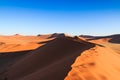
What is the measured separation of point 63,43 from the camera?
1527 cm

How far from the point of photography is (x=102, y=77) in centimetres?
636

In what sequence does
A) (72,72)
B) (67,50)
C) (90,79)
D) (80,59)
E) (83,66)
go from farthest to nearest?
(67,50) < (80,59) < (83,66) < (72,72) < (90,79)

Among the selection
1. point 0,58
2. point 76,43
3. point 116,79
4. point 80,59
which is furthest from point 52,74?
point 0,58

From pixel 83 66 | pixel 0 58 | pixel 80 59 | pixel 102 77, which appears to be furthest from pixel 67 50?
pixel 0 58

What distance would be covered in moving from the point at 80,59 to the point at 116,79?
1.91 m

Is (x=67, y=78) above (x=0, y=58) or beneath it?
above

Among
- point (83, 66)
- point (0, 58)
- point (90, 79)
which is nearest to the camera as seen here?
point (90, 79)

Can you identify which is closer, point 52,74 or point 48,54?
point 52,74

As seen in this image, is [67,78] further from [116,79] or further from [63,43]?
[63,43]

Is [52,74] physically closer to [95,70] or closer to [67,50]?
[95,70]

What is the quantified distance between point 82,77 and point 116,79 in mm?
1463

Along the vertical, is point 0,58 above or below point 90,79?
below

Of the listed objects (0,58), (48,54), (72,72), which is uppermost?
(72,72)

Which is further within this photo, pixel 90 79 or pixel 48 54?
pixel 48 54
